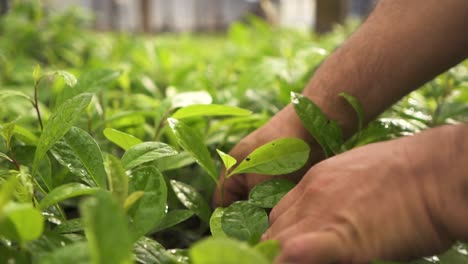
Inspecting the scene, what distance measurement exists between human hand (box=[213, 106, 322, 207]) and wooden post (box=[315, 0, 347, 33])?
2.70m

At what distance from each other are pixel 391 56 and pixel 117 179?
0.53 metres

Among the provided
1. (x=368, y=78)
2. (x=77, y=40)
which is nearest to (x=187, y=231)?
(x=368, y=78)

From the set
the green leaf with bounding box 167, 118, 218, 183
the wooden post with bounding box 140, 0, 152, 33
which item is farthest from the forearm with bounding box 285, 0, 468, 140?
the wooden post with bounding box 140, 0, 152, 33

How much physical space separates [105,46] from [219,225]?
7.90 feet

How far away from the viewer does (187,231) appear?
0.94 metres

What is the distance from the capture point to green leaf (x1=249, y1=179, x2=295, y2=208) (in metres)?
0.76

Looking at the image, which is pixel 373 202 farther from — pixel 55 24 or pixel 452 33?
pixel 55 24

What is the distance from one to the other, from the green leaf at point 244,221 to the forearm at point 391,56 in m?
0.27

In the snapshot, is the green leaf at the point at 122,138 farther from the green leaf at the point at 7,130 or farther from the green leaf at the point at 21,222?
the green leaf at the point at 21,222

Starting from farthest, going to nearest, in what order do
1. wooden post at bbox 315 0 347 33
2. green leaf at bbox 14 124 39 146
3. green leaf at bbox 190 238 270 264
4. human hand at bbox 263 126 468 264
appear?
wooden post at bbox 315 0 347 33 < green leaf at bbox 14 124 39 146 < human hand at bbox 263 126 468 264 < green leaf at bbox 190 238 270 264

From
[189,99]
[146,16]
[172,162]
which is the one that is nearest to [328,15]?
[146,16]

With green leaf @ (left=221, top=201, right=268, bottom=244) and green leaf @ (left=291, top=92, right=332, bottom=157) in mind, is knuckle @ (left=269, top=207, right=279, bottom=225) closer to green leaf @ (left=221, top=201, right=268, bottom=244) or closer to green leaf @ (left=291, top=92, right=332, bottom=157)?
green leaf @ (left=221, top=201, right=268, bottom=244)

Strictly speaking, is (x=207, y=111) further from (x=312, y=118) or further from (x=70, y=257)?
(x=70, y=257)

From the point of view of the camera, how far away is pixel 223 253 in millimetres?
437
